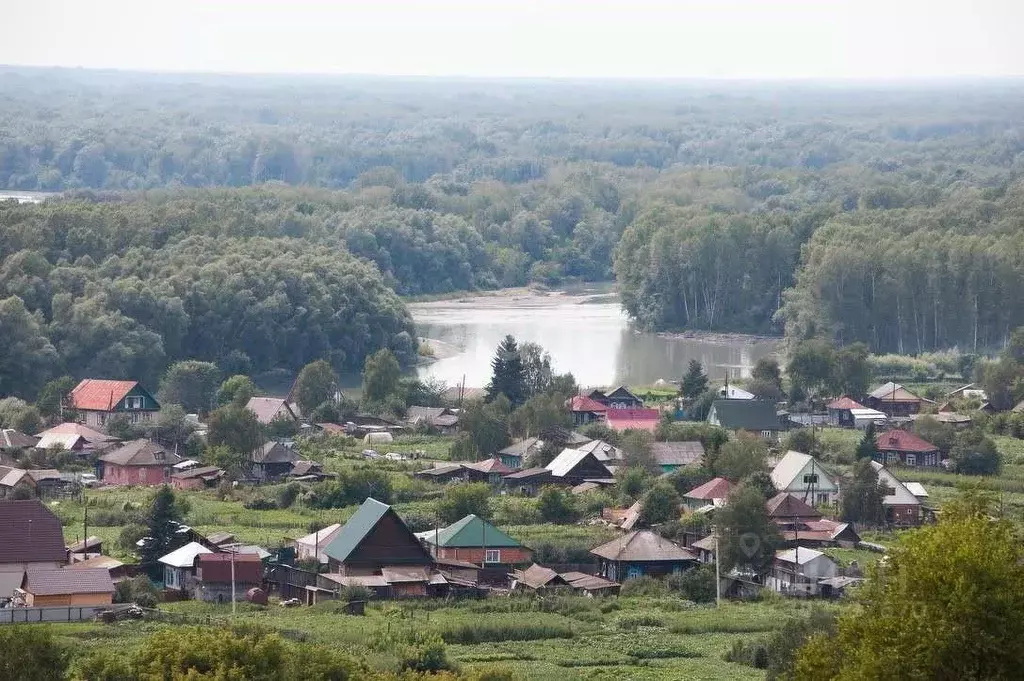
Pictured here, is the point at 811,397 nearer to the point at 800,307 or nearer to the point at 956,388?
the point at 956,388

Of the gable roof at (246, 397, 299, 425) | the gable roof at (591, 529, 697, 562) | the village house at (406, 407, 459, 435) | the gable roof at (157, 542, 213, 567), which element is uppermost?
the gable roof at (157, 542, 213, 567)

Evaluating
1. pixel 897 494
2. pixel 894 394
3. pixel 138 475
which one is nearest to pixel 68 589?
pixel 138 475

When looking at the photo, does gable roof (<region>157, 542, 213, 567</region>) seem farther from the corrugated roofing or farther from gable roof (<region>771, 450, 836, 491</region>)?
gable roof (<region>771, 450, 836, 491</region>)

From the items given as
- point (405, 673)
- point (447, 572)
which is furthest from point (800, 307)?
point (405, 673)

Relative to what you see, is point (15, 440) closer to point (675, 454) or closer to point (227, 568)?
point (675, 454)

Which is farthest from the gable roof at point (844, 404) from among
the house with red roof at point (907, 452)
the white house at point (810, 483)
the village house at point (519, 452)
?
the white house at point (810, 483)

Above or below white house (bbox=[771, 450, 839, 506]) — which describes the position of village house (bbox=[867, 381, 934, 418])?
below

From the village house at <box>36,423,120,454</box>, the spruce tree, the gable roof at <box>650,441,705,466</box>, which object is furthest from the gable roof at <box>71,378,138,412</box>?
the gable roof at <box>650,441,705,466</box>

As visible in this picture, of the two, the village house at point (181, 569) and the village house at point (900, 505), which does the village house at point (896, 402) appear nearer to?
the village house at point (900, 505)
